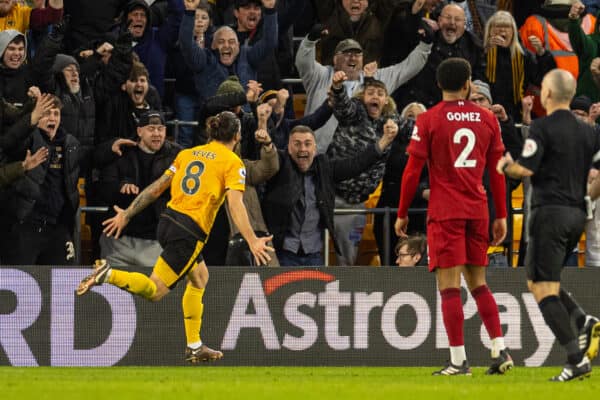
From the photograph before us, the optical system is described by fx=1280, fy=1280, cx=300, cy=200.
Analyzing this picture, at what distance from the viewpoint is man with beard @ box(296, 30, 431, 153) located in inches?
584

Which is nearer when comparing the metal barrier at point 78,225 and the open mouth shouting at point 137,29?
the metal barrier at point 78,225

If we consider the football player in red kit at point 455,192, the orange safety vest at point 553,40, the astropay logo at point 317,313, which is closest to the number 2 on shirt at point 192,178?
the astropay logo at point 317,313

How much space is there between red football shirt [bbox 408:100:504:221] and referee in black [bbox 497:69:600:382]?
0.61m

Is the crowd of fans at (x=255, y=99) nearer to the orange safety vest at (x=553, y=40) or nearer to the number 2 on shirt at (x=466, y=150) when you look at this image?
the orange safety vest at (x=553, y=40)

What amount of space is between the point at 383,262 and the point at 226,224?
76.0 inches

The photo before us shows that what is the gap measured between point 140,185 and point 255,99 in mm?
1613

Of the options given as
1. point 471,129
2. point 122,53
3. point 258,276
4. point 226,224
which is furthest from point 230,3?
point 471,129

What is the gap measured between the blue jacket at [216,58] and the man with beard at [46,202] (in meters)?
1.98

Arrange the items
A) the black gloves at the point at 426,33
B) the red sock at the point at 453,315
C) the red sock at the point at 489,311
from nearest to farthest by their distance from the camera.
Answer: the red sock at the point at 453,315 < the red sock at the point at 489,311 < the black gloves at the point at 426,33

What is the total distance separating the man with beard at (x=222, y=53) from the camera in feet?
47.8

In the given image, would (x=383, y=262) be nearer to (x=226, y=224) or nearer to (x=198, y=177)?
(x=226, y=224)

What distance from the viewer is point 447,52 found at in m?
15.5

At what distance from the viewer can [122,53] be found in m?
14.0

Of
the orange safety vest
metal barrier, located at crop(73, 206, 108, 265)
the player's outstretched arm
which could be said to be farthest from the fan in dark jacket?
the orange safety vest
